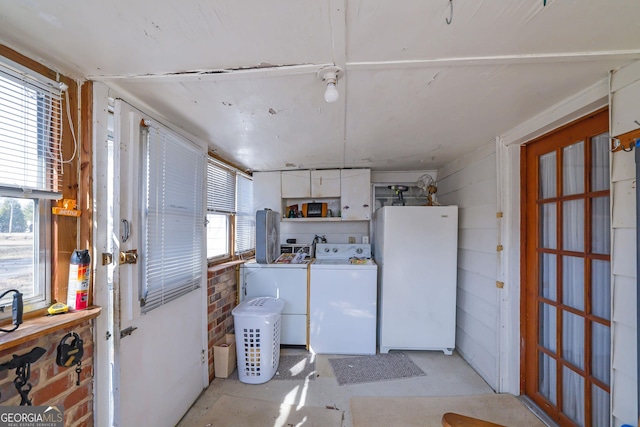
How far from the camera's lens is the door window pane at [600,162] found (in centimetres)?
136

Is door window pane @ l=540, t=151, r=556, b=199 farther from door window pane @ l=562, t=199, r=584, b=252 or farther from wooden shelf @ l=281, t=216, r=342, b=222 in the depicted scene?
wooden shelf @ l=281, t=216, r=342, b=222

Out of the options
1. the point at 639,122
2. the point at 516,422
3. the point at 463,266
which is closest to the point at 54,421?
the point at 516,422

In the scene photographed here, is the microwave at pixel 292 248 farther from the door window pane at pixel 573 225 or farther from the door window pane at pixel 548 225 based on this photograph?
the door window pane at pixel 573 225

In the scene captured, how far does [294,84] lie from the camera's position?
4.17ft

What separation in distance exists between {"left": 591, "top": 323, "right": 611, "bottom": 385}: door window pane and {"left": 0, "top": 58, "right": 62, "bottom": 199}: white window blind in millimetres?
2795

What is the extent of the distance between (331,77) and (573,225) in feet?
5.72

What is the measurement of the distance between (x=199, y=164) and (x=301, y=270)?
1512 mm

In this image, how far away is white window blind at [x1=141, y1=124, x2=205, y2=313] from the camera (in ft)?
4.91

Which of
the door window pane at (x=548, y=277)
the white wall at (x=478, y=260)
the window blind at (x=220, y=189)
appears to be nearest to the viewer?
the door window pane at (x=548, y=277)

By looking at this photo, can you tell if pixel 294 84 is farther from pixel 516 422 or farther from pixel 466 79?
pixel 516 422

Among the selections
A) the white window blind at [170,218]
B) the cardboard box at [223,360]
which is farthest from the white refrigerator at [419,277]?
the white window blind at [170,218]

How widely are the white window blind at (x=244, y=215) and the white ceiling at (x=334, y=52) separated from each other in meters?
1.47

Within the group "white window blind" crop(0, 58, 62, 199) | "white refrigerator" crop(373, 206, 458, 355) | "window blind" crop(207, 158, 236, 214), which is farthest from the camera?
"white refrigerator" crop(373, 206, 458, 355)

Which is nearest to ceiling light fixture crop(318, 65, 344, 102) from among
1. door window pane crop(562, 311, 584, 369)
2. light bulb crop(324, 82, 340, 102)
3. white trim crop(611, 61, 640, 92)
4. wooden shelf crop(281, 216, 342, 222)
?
light bulb crop(324, 82, 340, 102)
